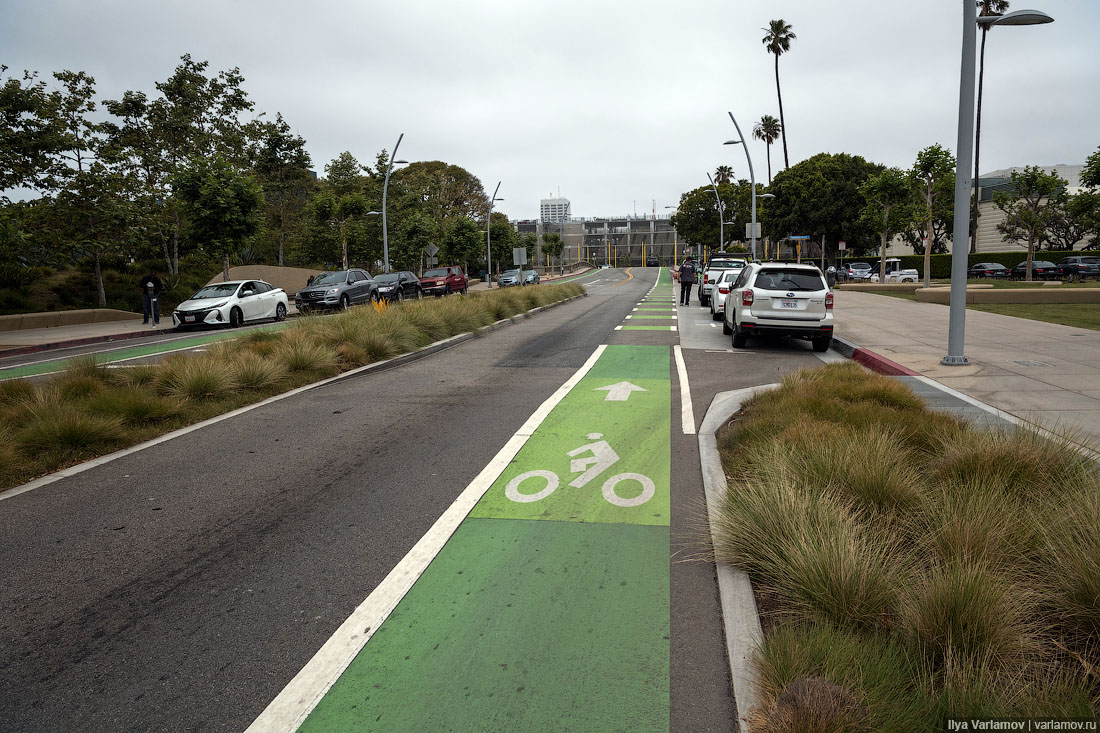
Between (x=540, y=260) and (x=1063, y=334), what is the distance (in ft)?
439

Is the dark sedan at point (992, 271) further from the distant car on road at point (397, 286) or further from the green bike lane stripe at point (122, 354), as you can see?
the green bike lane stripe at point (122, 354)

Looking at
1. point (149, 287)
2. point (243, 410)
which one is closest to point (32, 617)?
point (243, 410)

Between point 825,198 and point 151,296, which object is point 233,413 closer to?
point 151,296

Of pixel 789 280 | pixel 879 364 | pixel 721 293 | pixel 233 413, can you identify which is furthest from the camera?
pixel 721 293

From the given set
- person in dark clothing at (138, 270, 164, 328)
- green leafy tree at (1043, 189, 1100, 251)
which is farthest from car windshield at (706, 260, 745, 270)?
person in dark clothing at (138, 270, 164, 328)

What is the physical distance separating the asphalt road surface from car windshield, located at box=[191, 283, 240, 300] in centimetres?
1678

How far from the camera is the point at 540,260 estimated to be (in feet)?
478

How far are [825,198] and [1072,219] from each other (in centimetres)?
2018

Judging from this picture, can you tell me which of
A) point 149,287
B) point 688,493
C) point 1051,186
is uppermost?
point 1051,186

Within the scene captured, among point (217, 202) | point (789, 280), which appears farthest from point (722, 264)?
point (217, 202)

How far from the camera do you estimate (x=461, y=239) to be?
2429 inches

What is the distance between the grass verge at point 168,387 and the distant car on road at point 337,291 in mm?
11764

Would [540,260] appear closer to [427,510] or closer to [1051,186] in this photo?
[1051,186]

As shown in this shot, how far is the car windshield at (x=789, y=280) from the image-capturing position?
1380 centimetres
